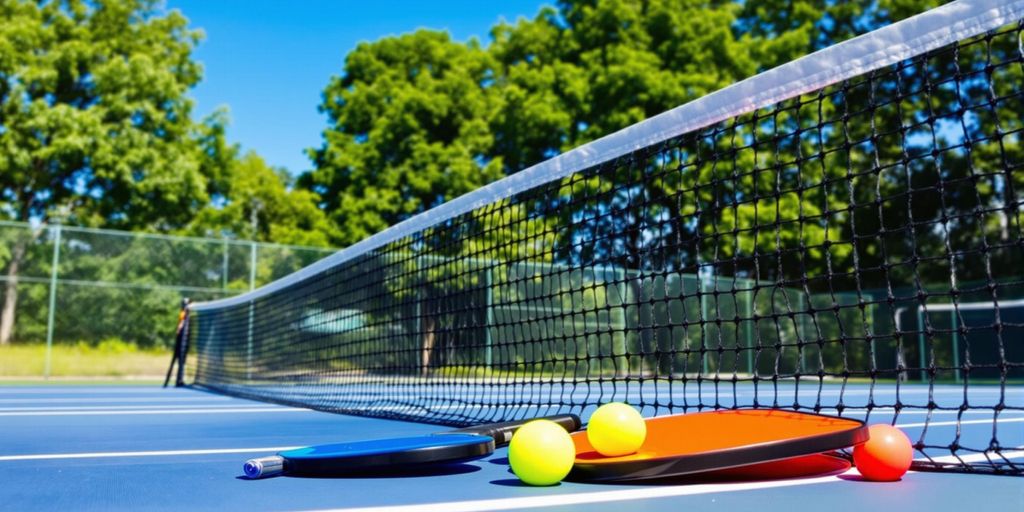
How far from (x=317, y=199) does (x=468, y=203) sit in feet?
70.4

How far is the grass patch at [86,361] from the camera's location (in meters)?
14.8

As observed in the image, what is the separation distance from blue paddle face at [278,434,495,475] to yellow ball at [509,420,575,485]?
0.26 metres

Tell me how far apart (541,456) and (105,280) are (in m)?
15.1

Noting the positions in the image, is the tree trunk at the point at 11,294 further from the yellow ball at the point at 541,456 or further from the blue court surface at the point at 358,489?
the yellow ball at the point at 541,456

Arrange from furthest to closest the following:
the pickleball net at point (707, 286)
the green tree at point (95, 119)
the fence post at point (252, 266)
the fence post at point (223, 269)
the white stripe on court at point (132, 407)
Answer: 1. the green tree at point (95, 119)
2. the fence post at point (252, 266)
3. the fence post at point (223, 269)
4. the white stripe on court at point (132, 407)
5. the pickleball net at point (707, 286)

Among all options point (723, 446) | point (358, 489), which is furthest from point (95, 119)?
point (723, 446)

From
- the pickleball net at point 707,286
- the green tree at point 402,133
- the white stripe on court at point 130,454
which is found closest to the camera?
the white stripe on court at point 130,454

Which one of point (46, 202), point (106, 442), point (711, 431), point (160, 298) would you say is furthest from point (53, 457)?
point (46, 202)

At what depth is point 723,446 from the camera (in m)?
2.52

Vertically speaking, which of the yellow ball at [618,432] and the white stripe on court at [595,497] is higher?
the yellow ball at [618,432]

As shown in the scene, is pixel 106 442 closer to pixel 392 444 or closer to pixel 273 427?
pixel 273 427

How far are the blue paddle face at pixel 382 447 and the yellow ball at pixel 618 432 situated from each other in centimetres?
39

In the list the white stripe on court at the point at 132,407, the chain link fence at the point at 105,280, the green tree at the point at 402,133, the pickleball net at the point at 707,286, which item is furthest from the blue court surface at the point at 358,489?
the green tree at the point at 402,133

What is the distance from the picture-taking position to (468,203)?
Answer: 5820 millimetres
